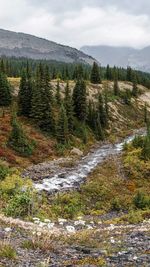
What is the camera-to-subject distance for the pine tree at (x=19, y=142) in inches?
2727

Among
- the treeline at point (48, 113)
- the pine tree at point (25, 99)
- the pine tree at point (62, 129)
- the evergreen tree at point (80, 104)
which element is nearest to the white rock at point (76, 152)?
the treeline at point (48, 113)

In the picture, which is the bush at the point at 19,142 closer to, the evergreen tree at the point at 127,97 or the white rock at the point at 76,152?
the white rock at the point at 76,152

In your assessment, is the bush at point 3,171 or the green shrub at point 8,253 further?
the bush at point 3,171

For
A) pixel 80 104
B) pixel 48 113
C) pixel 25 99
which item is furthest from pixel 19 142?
pixel 80 104

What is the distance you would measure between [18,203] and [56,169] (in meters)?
30.2

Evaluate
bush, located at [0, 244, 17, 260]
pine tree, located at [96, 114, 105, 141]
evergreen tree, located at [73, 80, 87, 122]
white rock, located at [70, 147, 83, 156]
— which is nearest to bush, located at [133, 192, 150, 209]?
bush, located at [0, 244, 17, 260]

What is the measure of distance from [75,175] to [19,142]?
16019 mm

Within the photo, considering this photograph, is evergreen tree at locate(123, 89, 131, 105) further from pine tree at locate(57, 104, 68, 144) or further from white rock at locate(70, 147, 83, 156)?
white rock at locate(70, 147, 83, 156)

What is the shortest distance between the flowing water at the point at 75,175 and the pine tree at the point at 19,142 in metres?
8.73

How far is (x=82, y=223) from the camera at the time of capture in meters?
32.9

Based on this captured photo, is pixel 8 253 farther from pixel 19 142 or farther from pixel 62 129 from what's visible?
pixel 62 129

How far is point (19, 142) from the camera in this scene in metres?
70.5

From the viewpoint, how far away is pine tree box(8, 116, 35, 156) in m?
69.3

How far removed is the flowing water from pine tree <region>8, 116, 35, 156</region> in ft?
28.7
